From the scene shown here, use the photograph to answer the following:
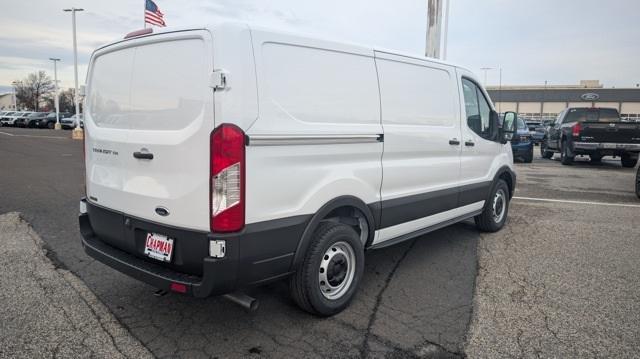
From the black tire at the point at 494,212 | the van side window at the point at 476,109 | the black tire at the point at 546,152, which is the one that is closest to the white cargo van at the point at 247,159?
the van side window at the point at 476,109

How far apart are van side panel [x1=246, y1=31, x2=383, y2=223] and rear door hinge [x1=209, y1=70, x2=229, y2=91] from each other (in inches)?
10.2

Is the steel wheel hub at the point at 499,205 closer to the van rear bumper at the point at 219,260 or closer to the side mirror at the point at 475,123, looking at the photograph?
the side mirror at the point at 475,123

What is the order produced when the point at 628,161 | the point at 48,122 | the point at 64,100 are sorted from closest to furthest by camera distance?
the point at 628,161
the point at 48,122
the point at 64,100

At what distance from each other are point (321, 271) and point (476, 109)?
10.6ft

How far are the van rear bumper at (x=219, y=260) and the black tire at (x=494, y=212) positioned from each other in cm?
364

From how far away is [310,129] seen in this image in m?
3.44

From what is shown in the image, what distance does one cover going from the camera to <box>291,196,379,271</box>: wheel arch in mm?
3426

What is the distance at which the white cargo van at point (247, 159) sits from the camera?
9.85 ft

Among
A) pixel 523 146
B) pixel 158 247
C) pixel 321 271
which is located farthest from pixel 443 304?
pixel 523 146

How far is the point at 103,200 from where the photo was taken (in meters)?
3.79

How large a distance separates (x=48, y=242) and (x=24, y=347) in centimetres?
269

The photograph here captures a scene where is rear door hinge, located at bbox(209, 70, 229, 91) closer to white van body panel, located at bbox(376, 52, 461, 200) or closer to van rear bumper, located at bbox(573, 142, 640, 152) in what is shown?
white van body panel, located at bbox(376, 52, 461, 200)

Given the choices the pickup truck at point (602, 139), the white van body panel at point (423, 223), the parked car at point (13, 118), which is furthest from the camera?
the parked car at point (13, 118)

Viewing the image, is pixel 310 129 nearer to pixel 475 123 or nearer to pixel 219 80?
pixel 219 80
